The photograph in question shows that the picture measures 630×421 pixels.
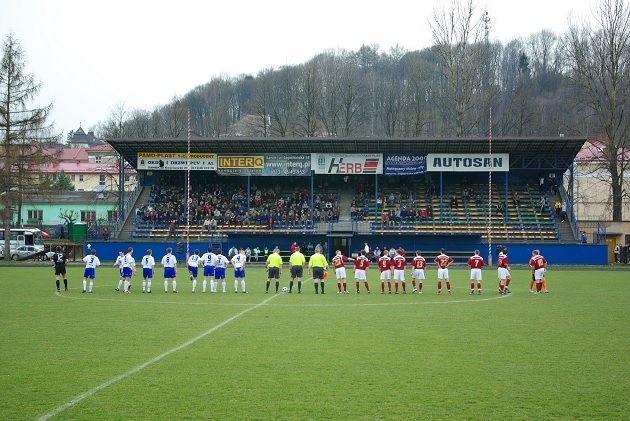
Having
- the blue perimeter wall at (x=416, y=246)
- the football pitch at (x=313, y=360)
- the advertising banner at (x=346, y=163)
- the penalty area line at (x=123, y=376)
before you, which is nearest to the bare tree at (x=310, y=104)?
the advertising banner at (x=346, y=163)

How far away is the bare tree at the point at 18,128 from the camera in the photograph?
5915cm

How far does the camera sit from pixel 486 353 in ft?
46.4

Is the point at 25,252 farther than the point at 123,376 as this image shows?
Yes

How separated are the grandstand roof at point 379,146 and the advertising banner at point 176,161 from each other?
392 mm

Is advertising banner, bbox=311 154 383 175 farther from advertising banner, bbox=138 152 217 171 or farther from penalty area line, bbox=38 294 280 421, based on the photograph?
penalty area line, bbox=38 294 280 421

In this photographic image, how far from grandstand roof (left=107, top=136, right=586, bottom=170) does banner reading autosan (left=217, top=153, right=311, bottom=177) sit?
1.58 ft

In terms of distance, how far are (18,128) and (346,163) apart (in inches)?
1078

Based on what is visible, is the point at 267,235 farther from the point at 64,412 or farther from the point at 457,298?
the point at 64,412

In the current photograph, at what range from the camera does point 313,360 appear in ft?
43.4

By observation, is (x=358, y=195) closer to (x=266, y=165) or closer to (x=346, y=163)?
(x=346, y=163)

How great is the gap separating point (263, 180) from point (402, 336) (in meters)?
48.9

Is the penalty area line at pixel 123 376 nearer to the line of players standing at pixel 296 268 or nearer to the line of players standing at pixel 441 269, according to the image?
the line of players standing at pixel 296 268

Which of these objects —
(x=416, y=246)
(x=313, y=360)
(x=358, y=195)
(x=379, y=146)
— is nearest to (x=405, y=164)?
(x=379, y=146)

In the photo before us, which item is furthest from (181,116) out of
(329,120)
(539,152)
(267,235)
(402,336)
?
(402,336)
